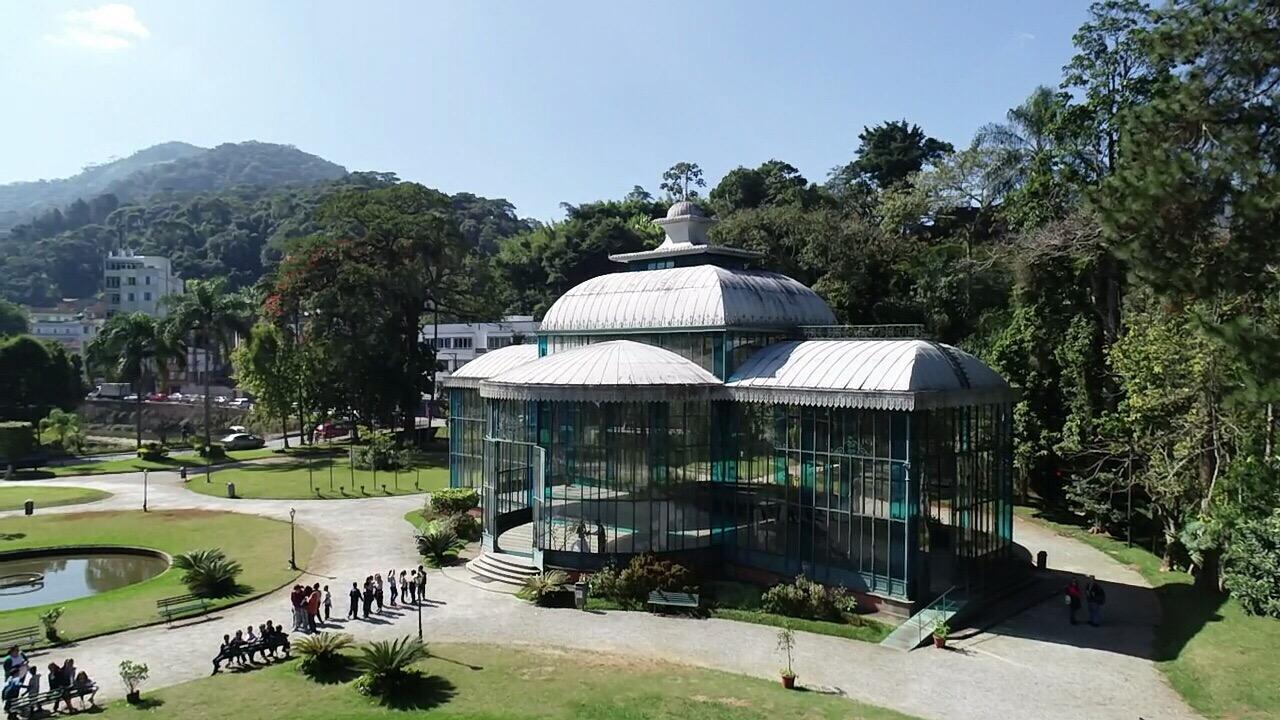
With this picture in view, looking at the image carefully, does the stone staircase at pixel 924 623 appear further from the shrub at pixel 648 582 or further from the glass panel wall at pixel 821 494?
the shrub at pixel 648 582

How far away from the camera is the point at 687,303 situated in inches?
1336

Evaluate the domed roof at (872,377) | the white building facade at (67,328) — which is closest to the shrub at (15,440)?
the domed roof at (872,377)

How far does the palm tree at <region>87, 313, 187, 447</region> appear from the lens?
66.1 m

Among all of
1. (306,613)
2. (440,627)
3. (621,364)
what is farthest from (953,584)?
(306,613)

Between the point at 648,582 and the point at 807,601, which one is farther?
the point at 648,582

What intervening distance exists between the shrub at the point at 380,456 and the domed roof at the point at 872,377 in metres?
31.5

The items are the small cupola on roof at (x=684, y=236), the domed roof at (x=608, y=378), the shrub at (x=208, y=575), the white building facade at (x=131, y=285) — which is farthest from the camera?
the white building facade at (x=131, y=285)

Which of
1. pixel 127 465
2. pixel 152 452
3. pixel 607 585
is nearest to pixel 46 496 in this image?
pixel 127 465

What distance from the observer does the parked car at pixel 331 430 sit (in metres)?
73.9

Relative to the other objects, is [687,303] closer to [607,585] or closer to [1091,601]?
[607,585]

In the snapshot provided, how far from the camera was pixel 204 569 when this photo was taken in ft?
92.6

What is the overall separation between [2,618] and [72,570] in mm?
8522

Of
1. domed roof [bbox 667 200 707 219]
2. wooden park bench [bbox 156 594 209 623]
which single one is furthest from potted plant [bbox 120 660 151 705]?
domed roof [bbox 667 200 707 219]

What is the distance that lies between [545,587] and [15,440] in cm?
5532
